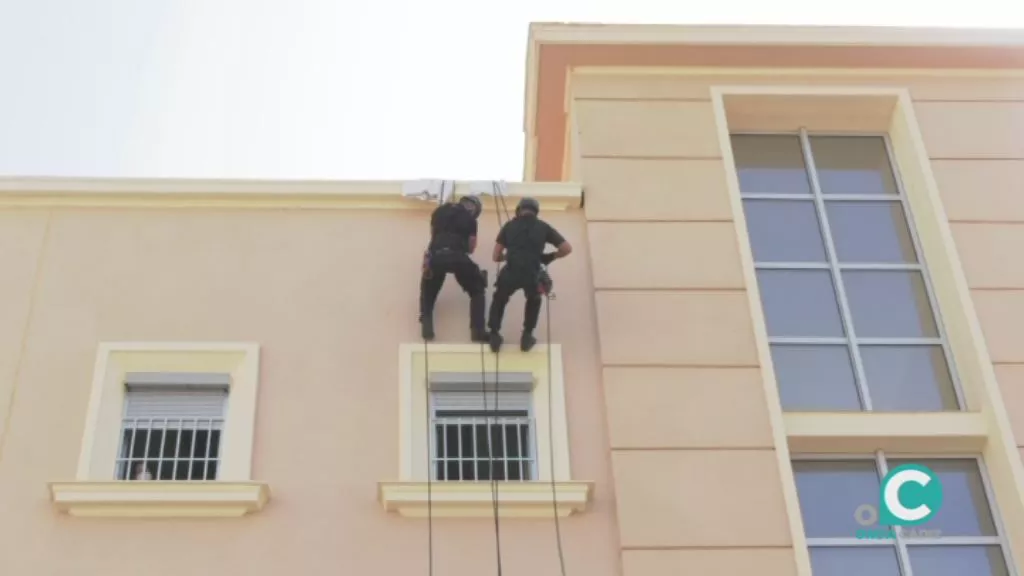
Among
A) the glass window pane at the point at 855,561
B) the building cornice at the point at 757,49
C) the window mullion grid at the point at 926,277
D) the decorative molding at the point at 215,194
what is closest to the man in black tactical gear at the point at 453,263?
the decorative molding at the point at 215,194

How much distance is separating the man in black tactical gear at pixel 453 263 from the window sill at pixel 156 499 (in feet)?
6.53

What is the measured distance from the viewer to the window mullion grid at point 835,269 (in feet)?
32.3

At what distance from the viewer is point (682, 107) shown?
37.1ft

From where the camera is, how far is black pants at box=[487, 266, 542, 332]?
9359mm

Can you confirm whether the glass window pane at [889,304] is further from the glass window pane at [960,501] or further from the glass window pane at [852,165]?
the glass window pane at [960,501]

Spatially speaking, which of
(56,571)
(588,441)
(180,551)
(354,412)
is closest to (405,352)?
(354,412)

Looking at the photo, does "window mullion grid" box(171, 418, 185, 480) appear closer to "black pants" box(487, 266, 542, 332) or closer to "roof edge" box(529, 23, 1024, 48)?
"black pants" box(487, 266, 542, 332)

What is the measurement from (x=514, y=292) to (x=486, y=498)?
1.80 m

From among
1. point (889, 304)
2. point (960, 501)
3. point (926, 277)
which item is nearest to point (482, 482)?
point (960, 501)

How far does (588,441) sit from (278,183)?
359 cm

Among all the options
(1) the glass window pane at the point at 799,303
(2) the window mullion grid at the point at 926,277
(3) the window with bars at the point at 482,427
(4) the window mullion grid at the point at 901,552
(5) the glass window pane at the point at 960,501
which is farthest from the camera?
(1) the glass window pane at the point at 799,303

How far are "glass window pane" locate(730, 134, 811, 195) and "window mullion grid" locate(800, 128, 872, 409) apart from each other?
6 centimetres

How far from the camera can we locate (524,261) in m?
9.40

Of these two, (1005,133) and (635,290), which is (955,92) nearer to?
(1005,133)
